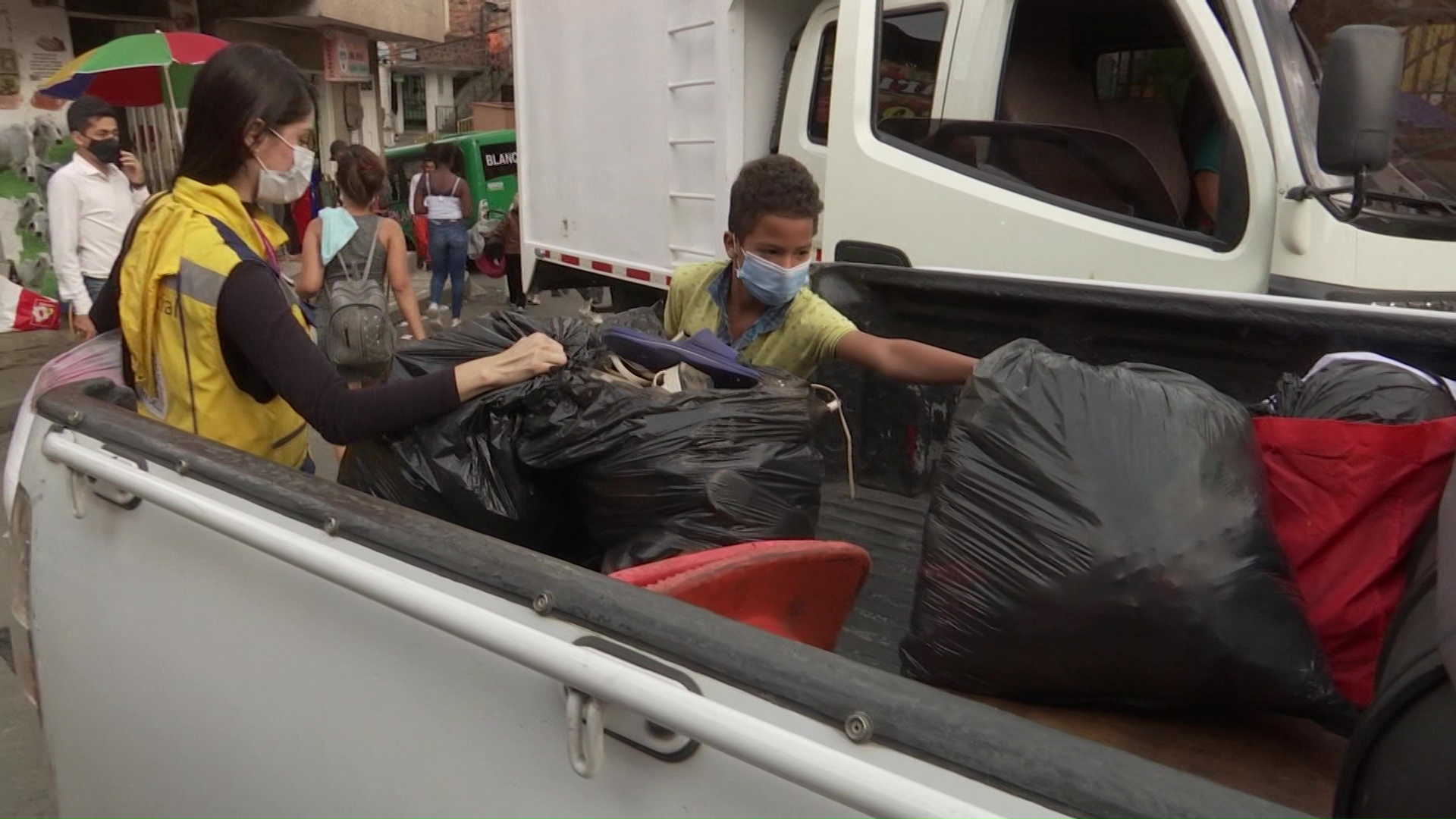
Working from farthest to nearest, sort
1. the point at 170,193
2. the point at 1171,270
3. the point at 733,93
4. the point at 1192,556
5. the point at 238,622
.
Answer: the point at 733,93 < the point at 1171,270 < the point at 170,193 < the point at 238,622 < the point at 1192,556

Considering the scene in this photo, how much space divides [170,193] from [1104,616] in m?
1.86

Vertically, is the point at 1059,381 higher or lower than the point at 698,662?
higher

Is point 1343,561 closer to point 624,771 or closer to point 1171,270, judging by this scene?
point 624,771

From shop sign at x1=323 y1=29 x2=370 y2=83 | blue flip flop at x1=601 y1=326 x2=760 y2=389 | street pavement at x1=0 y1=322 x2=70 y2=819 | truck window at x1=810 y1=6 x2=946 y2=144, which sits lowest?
street pavement at x1=0 y1=322 x2=70 y2=819

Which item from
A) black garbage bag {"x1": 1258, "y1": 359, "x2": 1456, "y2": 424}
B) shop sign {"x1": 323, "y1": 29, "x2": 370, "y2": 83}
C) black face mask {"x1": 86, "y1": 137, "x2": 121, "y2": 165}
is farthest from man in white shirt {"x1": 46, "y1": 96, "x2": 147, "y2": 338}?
shop sign {"x1": 323, "y1": 29, "x2": 370, "y2": 83}

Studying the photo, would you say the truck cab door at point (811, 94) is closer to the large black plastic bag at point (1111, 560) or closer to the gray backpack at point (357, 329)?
Answer: the gray backpack at point (357, 329)

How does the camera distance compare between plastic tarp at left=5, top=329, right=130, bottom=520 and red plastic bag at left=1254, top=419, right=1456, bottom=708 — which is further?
plastic tarp at left=5, top=329, right=130, bottom=520

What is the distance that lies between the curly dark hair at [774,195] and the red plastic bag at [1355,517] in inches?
57.0

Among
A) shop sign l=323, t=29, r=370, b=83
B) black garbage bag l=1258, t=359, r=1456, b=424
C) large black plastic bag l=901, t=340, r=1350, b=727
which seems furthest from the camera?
shop sign l=323, t=29, r=370, b=83

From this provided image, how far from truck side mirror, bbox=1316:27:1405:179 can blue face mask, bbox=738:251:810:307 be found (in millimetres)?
1319

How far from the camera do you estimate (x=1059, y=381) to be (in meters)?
1.48

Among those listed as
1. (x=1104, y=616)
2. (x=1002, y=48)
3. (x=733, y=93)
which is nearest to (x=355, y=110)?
(x=733, y=93)

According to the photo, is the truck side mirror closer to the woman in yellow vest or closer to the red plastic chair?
the red plastic chair

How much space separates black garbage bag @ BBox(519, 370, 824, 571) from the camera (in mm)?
1720
